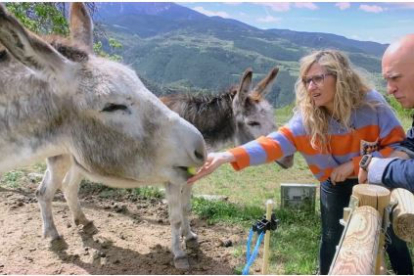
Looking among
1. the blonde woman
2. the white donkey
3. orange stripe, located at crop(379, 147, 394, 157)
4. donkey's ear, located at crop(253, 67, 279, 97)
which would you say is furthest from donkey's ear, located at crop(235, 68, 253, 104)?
the white donkey

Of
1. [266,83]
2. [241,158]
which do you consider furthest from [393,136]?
[266,83]

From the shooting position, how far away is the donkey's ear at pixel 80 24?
10.6ft

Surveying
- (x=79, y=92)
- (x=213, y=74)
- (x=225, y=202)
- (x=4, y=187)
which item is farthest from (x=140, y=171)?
(x=213, y=74)

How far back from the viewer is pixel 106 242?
197 inches

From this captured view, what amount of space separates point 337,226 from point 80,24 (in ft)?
8.89

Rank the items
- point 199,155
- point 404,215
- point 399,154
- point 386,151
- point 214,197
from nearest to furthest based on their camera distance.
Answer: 1. point 404,215
2. point 399,154
3. point 199,155
4. point 386,151
5. point 214,197

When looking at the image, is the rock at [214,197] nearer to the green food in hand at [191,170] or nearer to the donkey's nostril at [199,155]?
the green food in hand at [191,170]

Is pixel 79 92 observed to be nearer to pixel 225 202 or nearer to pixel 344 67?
pixel 344 67

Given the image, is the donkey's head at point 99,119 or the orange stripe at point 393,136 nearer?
the donkey's head at point 99,119

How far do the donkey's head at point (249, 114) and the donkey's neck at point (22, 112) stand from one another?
3.32m

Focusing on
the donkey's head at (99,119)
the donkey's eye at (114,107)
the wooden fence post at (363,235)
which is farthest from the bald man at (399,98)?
the donkey's eye at (114,107)

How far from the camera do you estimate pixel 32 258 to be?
181 inches

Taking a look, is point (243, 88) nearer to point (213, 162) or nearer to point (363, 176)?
point (213, 162)

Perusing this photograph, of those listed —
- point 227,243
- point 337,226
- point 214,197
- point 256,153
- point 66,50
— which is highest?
point 66,50
